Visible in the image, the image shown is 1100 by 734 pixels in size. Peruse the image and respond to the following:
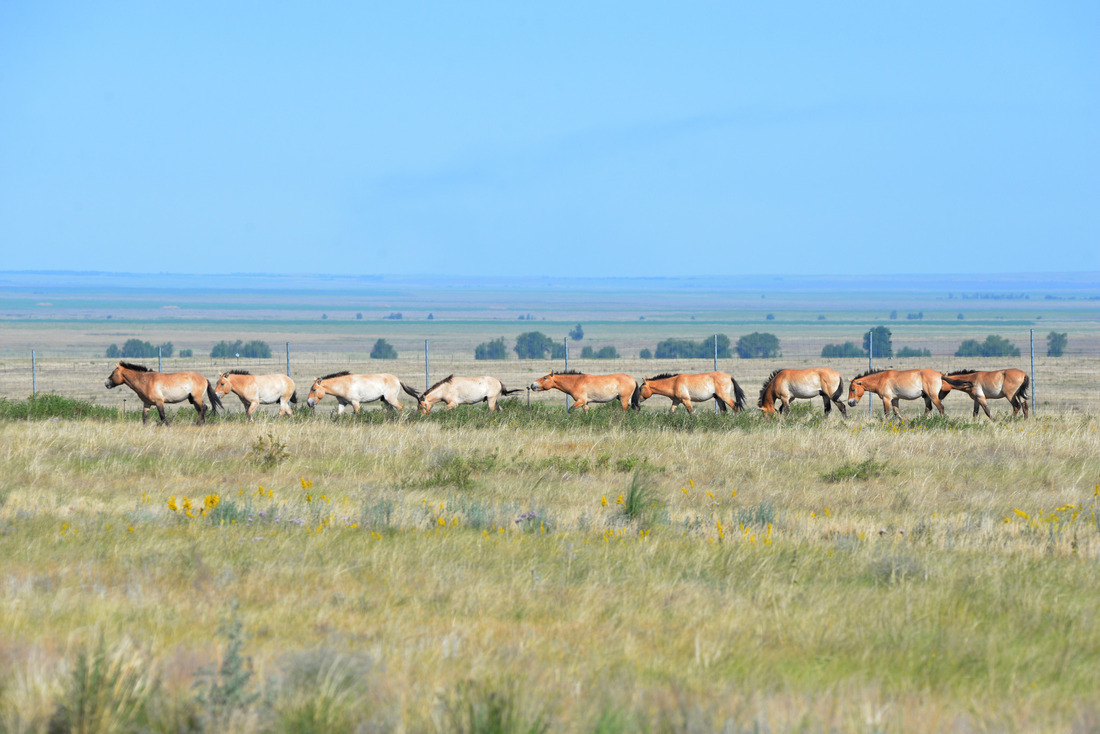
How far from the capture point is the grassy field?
490 cm

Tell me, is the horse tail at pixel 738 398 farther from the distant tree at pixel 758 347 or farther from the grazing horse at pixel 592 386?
the distant tree at pixel 758 347

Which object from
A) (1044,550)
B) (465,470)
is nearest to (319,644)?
(1044,550)

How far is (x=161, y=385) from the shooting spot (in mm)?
20312

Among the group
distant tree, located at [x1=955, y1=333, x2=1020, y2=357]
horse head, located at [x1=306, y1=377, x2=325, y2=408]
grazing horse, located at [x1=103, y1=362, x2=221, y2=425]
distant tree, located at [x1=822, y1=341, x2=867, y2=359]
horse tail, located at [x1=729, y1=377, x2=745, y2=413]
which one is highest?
grazing horse, located at [x1=103, y1=362, x2=221, y2=425]

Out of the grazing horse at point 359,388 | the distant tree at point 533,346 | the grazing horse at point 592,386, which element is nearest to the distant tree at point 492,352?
the distant tree at point 533,346

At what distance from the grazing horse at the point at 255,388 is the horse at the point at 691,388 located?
26.4 feet

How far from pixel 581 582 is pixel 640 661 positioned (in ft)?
5.92

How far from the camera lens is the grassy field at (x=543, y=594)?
490 centimetres

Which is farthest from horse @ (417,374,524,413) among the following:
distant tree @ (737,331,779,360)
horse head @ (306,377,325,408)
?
distant tree @ (737,331,779,360)

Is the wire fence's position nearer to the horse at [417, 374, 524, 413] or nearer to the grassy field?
the horse at [417, 374, 524, 413]

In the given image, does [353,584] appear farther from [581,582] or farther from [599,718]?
[599,718]

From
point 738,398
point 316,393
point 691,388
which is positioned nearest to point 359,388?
point 316,393

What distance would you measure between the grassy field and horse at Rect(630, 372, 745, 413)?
8964 mm

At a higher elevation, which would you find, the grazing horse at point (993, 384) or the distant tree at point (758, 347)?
the grazing horse at point (993, 384)
